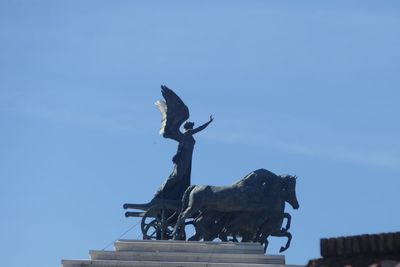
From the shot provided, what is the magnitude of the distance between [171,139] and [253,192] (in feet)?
14.2

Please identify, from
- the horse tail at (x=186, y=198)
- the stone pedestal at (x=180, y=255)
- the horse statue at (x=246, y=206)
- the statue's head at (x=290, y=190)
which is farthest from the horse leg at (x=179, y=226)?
the statue's head at (x=290, y=190)

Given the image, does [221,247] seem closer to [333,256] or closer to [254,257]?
[254,257]

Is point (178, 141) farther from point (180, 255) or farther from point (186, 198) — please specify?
point (180, 255)

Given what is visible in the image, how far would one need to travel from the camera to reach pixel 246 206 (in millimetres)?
43938

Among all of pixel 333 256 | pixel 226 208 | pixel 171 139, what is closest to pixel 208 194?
pixel 226 208

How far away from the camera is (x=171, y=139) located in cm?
4738

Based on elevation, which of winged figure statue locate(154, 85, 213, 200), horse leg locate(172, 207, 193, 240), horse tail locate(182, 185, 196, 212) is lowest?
horse leg locate(172, 207, 193, 240)

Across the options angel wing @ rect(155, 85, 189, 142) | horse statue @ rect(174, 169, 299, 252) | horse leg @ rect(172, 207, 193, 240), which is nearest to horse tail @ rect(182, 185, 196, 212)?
horse statue @ rect(174, 169, 299, 252)

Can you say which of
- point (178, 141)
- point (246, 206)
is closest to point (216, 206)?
point (246, 206)

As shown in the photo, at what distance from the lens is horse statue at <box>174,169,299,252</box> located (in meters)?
44.0

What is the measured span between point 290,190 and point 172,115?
5.32 m

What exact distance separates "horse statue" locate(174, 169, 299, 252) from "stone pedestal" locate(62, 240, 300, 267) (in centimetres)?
100

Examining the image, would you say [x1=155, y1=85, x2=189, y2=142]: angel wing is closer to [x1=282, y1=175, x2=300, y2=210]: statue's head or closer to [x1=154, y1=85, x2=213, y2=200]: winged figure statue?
[x1=154, y1=85, x2=213, y2=200]: winged figure statue

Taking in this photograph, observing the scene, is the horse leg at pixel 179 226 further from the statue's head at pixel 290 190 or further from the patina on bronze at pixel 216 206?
the statue's head at pixel 290 190
